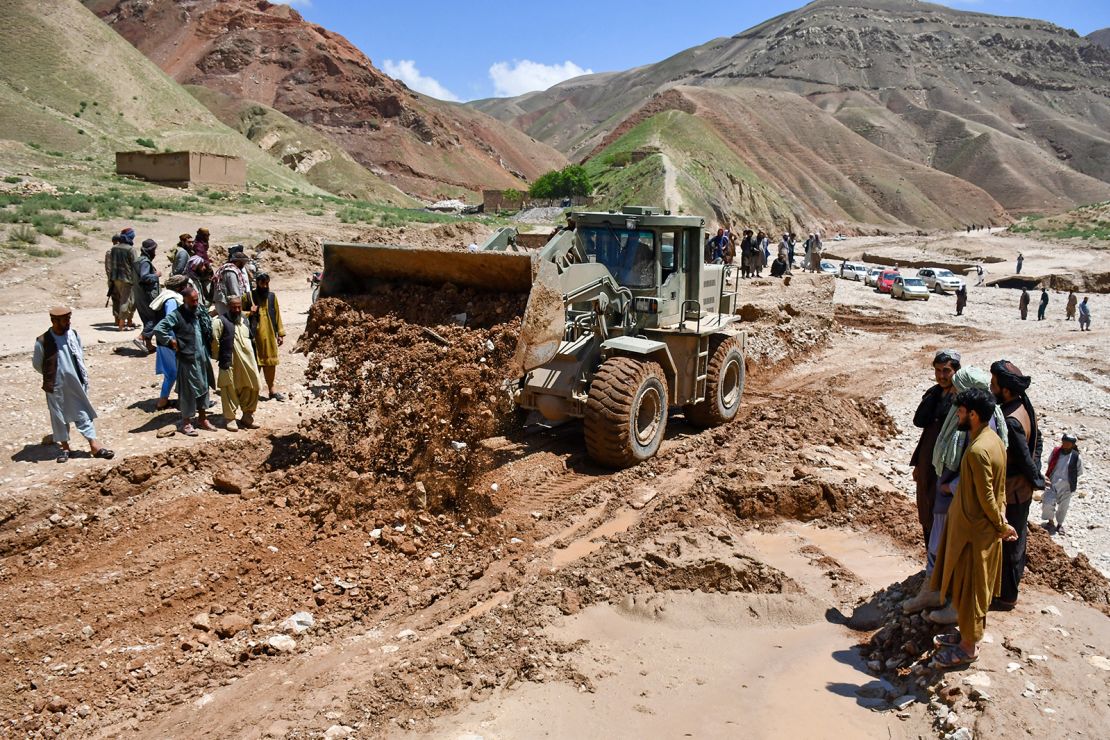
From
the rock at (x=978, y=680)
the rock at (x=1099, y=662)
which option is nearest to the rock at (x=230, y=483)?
the rock at (x=978, y=680)

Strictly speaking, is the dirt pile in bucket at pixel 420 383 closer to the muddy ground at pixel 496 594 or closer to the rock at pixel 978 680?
the muddy ground at pixel 496 594

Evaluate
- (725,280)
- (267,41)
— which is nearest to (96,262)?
(725,280)

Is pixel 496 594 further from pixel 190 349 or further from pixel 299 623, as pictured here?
pixel 190 349

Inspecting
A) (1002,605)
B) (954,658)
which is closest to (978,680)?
(954,658)

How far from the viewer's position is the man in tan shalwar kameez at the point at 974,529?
4.67 metres

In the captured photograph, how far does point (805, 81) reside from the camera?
130750 mm

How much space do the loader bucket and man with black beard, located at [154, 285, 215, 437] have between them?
142cm

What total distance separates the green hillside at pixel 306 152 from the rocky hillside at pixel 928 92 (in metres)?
36.8

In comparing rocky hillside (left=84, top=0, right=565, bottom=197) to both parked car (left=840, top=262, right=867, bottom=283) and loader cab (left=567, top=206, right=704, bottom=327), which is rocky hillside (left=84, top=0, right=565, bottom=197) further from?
loader cab (left=567, top=206, right=704, bottom=327)

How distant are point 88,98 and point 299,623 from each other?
4974cm

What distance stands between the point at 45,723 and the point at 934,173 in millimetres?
97006

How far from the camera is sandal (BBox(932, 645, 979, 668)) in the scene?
4.77 meters

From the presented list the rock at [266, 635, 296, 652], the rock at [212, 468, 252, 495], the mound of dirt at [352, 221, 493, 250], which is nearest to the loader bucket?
the rock at [212, 468, 252, 495]

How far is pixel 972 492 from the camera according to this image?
474 cm
